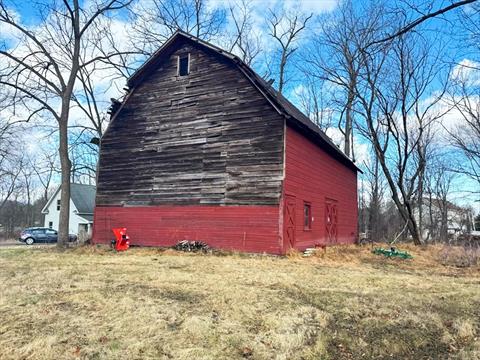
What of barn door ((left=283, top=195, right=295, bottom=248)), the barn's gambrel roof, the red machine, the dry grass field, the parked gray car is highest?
the barn's gambrel roof

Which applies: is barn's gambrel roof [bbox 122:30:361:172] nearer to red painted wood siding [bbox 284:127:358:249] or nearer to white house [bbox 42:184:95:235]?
red painted wood siding [bbox 284:127:358:249]

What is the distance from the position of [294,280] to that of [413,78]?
64.9 feet

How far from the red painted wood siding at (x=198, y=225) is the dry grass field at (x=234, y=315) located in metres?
4.01

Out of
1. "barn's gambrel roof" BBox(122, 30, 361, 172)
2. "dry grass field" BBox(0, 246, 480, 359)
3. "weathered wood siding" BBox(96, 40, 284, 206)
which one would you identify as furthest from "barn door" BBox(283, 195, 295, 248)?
"dry grass field" BBox(0, 246, 480, 359)

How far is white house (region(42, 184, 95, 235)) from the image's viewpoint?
1757 inches

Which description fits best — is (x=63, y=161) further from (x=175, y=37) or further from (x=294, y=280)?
(x=294, y=280)

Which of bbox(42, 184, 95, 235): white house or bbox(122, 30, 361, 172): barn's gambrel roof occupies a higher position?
bbox(122, 30, 361, 172): barn's gambrel roof

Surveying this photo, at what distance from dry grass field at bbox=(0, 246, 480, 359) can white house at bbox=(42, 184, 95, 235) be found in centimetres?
3596

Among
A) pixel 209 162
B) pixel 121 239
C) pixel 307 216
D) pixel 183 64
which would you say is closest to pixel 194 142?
pixel 209 162

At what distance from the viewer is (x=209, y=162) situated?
16594 mm

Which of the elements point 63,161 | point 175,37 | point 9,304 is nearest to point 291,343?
point 9,304

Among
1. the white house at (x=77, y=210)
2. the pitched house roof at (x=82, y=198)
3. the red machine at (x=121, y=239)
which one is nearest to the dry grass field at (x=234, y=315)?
the red machine at (x=121, y=239)

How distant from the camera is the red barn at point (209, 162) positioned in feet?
50.0

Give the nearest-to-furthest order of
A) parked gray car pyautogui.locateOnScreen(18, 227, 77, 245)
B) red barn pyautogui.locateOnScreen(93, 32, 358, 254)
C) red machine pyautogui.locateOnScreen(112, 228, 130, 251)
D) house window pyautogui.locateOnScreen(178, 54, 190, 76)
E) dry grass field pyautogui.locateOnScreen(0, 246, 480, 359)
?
dry grass field pyautogui.locateOnScreen(0, 246, 480, 359) → red barn pyautogui.locateOnScreen(93, 32, 358, 254) → red machine pyautogui.locateOnScreen(112, 228, 130, 251) → house window pyautogui.locateOnScreen(178, 54, 190, 76) → parked gray car pyautogui.locateOnScreen(18, 227, 77, 245)
